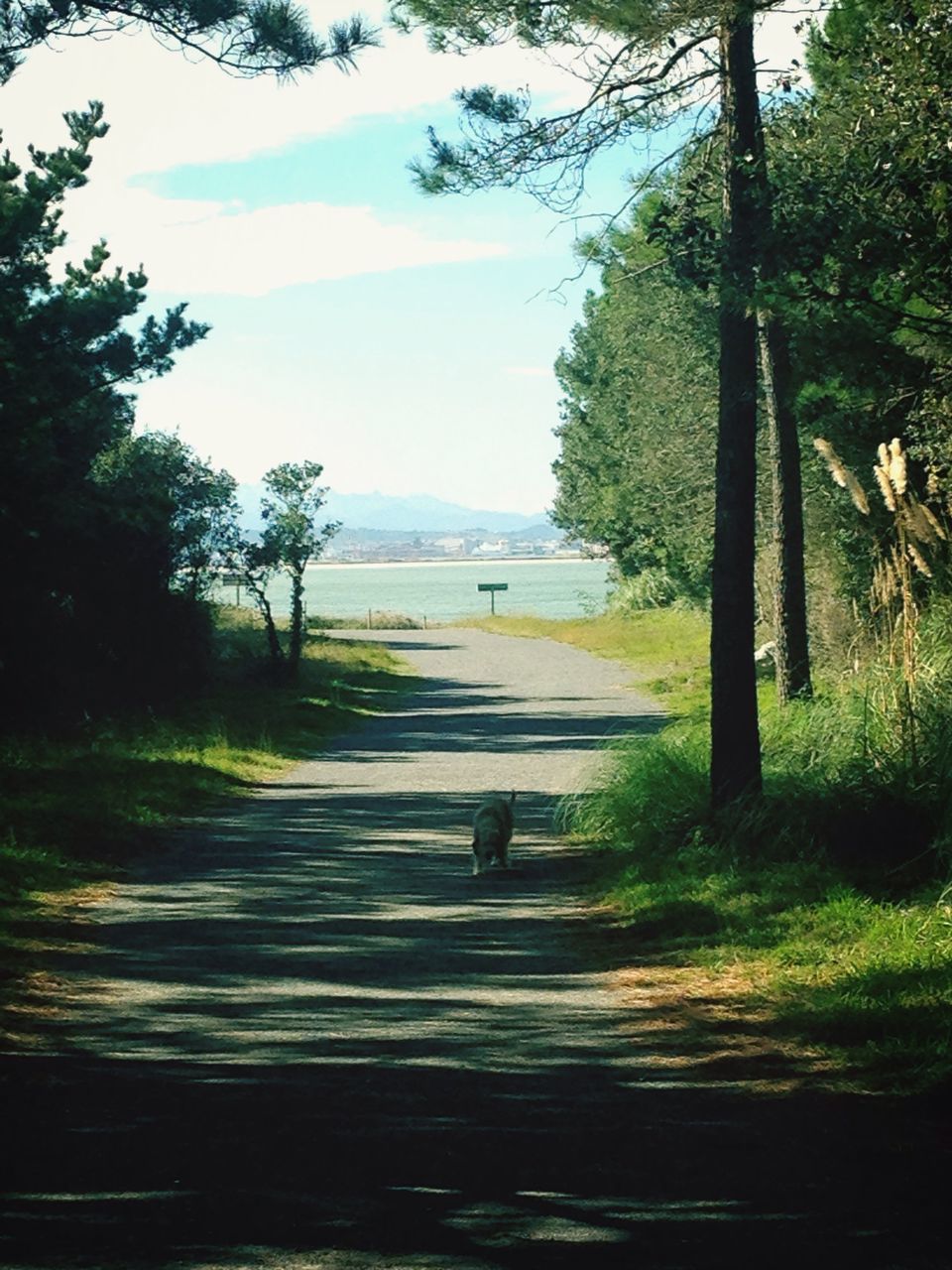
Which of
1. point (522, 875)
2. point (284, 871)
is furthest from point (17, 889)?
point (522, 875)

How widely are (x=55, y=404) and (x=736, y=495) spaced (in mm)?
9235

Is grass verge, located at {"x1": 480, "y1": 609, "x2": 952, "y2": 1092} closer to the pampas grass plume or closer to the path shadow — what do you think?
the path shadow

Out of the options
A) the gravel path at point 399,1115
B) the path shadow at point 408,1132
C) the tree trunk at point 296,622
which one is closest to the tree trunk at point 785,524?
the gravel path at point 399,1115

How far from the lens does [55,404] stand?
727 inches

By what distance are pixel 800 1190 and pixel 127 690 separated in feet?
72.5

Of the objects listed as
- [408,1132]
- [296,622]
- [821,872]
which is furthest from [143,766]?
[296,622]

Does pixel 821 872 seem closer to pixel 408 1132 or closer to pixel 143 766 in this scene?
pixel 408 1132

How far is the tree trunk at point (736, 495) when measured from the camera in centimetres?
1200

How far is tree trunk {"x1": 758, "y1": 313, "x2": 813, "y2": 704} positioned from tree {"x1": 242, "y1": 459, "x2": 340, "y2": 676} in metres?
14.3

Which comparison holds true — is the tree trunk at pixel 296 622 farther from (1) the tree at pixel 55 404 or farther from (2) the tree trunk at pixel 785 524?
(2) the tree trunk at pixel 785 524

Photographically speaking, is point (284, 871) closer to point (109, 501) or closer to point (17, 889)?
point (17, 889)

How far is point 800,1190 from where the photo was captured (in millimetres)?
5078

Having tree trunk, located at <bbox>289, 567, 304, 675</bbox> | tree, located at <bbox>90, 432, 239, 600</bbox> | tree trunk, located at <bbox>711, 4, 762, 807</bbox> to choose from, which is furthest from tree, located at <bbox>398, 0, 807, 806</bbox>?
tree trunk, located at <bbox>289, 567, 304, 675</bbox>

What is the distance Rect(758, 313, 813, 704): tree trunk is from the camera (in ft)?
60.6
